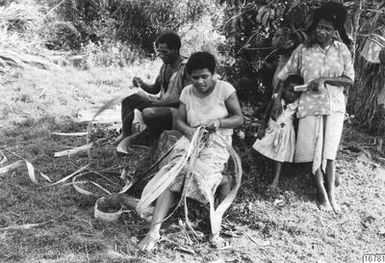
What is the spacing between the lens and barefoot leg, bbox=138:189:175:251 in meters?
3.32

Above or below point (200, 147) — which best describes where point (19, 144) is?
below

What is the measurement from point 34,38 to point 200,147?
7603 millimetres

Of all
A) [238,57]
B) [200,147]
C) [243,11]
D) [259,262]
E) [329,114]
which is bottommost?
[259,262]

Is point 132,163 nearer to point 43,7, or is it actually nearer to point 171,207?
point 171,207

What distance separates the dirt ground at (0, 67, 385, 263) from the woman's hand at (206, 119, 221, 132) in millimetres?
682

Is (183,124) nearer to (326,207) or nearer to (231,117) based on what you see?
(231,117)

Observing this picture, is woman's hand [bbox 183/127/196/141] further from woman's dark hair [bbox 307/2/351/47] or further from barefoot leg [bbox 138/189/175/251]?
woman's dark hair [bbox 307/2/351/47]

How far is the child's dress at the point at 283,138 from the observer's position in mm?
4266

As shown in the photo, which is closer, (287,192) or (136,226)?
(136,226)

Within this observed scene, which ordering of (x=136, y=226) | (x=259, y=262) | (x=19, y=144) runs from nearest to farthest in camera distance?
1. (x=259, y=262)
2. (x=136, y=226)
3. (x=19, y=144)

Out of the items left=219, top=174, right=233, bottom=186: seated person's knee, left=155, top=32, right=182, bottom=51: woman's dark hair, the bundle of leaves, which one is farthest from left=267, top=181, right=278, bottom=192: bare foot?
the bundle of leaves

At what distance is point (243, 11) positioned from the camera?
437cm

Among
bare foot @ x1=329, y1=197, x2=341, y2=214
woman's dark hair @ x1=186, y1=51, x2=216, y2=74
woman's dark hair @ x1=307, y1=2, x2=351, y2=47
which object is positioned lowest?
bare foot @ x1=329, y1=197, x2=341, y2=214

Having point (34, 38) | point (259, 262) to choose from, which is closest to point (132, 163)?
point (259, 262)
